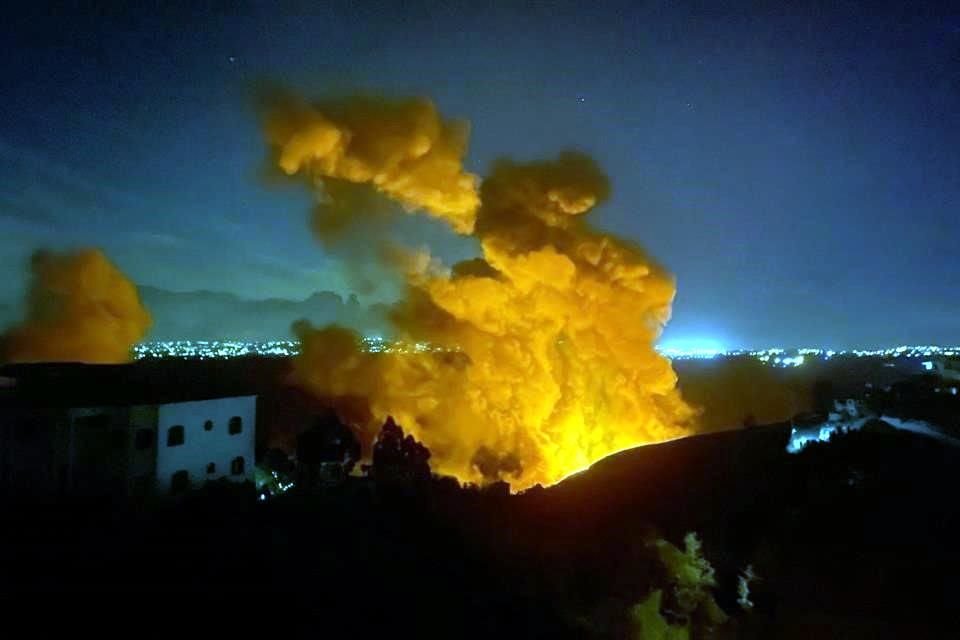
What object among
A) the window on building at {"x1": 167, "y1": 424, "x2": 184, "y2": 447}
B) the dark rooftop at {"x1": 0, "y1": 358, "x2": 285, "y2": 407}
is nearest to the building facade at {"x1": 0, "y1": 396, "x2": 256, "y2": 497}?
the window on building at {"x1": 167, "y1": 424, "x2": 184, "y2": 447}

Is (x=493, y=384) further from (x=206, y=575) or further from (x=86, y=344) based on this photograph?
(x=86, y=344)

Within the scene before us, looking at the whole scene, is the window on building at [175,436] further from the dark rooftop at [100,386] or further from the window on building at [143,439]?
the dark rooftop at [100,386]

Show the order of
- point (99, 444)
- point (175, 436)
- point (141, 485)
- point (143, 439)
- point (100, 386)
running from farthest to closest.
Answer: point (100, 386), point (175, 436), point (143, 439), point (141, 485), point (99, 444)

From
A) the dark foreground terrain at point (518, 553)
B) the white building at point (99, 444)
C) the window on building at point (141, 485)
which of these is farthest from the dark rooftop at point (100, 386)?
the dark foreground terrain at point (518, 553)

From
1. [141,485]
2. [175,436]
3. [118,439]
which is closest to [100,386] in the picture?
[118,439]

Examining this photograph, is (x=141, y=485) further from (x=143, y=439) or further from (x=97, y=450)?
(x=97, y=450)

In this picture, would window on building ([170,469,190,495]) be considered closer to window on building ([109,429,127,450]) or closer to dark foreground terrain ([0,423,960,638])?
dark foreground terrain ([0,423,960,638])
